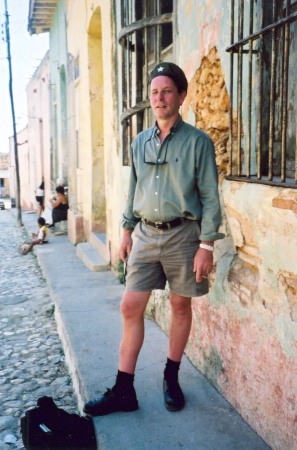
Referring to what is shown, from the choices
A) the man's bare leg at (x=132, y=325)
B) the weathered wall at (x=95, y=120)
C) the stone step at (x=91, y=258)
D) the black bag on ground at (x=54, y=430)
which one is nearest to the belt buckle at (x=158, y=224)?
the man's bare leg at (x=132, y=325)

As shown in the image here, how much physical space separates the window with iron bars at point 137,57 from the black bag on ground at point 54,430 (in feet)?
8.56

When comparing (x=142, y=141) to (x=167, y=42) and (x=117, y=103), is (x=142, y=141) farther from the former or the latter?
(x=117, y=103)

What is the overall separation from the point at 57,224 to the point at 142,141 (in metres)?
9.16

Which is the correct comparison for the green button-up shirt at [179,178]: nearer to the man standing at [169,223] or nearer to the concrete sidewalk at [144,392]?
the man standing at [169,223]

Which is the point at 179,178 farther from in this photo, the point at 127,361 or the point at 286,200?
the point at 127,361

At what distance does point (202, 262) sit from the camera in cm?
246

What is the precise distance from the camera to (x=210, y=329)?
2.97 meters

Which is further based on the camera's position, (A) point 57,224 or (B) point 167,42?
(A) point 57,224

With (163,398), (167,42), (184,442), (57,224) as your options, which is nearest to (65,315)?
(163,398)

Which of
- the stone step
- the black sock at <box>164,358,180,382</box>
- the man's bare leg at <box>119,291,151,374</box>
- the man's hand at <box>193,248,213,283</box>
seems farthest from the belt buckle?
the stone step

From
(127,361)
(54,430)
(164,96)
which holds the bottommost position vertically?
(54,430)

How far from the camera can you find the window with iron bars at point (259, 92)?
237cm

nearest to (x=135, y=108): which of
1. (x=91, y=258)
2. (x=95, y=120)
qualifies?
(x=91, y=258)

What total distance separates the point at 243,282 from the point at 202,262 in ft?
0.89
